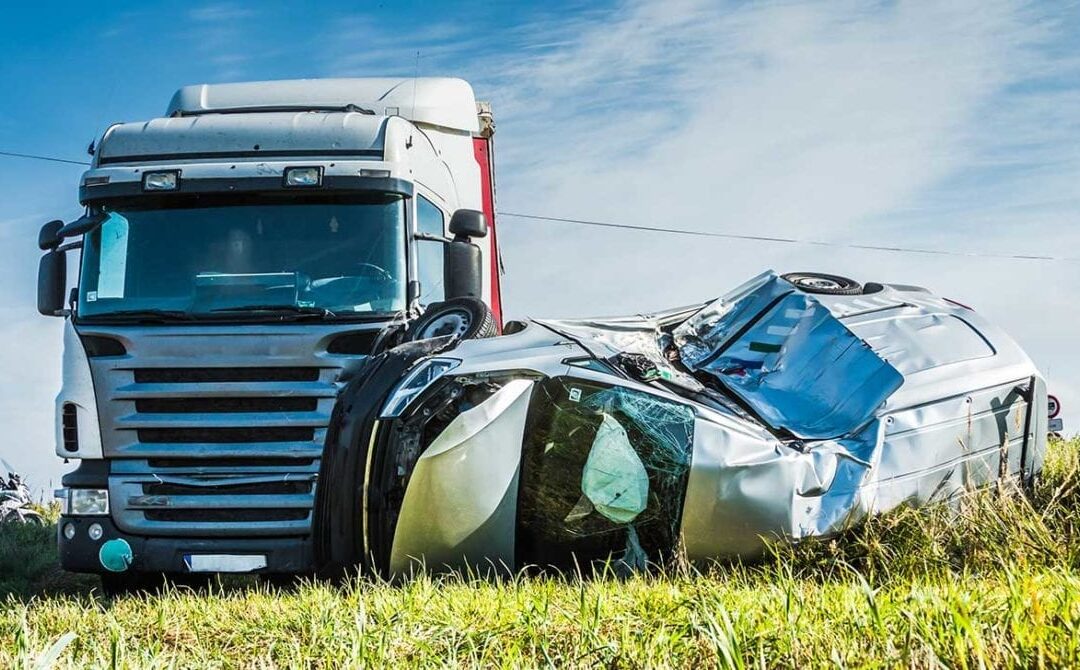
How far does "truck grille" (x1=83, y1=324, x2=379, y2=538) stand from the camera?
7430 mm

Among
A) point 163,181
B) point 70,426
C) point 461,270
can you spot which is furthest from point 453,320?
point 70,426

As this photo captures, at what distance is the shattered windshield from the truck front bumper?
193cm

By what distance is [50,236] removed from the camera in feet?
27.2

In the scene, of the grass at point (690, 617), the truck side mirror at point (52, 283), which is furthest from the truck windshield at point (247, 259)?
the grass at point (690, 617)

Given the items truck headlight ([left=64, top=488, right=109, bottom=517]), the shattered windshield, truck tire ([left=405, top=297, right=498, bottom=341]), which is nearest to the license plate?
truck headlight ([left=64, top=488, right=109, bottom=517])

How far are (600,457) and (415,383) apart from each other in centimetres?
104

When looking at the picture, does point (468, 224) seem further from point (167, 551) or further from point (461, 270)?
point (167, 551)

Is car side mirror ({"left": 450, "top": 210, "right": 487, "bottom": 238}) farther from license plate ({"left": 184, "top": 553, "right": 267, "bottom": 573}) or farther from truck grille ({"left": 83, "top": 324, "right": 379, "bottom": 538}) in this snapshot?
license plate ({"left": 184, "top": 553, "right": 267, "bottom": 573})

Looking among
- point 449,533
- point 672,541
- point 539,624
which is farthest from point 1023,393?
point 539,624

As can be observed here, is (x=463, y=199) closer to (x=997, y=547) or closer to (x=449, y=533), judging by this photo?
(x=449, y=533)

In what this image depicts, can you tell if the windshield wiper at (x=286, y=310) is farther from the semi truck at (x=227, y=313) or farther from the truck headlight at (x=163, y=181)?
the truck headlight at (x=163, y=181)

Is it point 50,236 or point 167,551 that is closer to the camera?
point 167,551

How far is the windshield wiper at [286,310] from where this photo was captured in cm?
753

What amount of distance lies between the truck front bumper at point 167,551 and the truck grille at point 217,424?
57 mm
